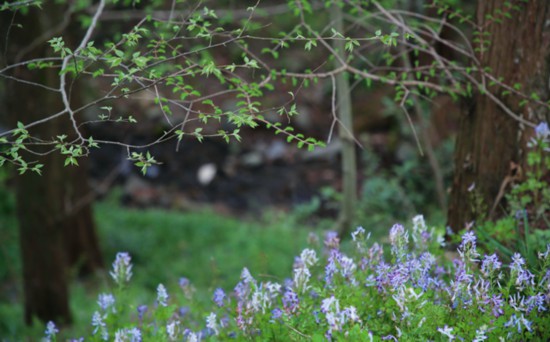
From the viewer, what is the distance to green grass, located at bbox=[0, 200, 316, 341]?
7.70 meters

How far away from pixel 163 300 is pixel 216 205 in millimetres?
8307

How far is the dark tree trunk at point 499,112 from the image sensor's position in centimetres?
374

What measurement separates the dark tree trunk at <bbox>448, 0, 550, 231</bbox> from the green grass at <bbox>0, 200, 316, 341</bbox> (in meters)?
3.62

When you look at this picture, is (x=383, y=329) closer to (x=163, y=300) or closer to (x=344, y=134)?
(x=163, y=300)

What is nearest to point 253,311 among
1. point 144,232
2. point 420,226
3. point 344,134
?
point 420,226

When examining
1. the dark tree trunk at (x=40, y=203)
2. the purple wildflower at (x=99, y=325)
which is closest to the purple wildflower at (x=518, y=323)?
the purple wildflower at (x=99, y=325)

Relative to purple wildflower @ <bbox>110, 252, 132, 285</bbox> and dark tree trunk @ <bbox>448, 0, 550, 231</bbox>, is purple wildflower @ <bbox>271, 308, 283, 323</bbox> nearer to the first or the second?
purple wildflower @ <bbox>110, 252, 132, 285</bbox>

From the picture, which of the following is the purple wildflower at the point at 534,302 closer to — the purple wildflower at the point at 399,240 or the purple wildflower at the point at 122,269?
the purple wildflower at the point at 399,240

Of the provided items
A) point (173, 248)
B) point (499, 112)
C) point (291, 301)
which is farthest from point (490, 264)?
point (173, 248)

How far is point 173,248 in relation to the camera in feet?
30.1

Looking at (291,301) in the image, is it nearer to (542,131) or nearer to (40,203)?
(542,131)

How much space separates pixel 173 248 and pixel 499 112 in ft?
20.3

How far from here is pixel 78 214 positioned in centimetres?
821

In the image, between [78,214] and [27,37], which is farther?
[78,214]
